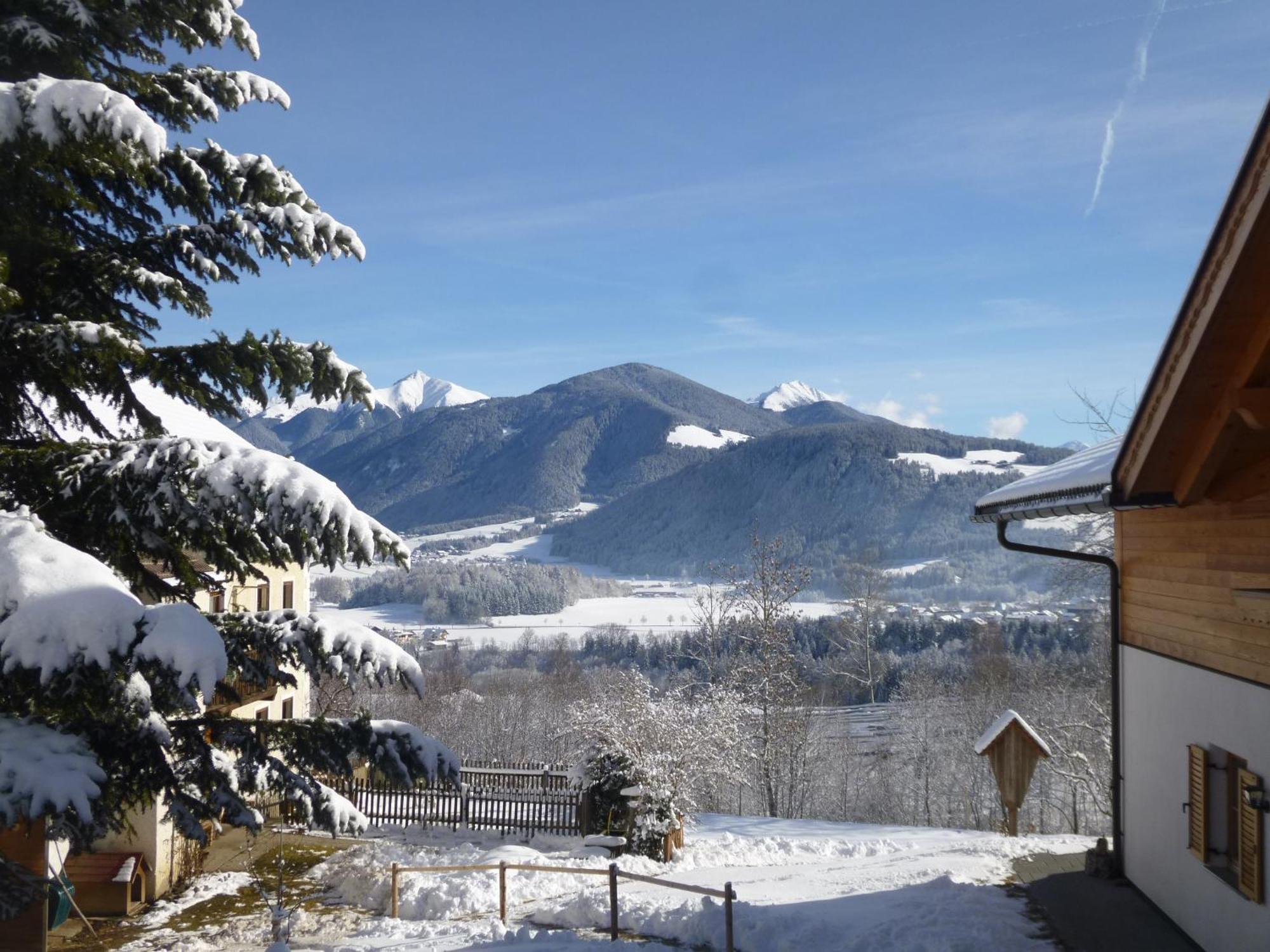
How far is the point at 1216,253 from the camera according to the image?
483 centimetres

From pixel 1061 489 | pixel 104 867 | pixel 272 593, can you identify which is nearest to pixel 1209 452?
pixel 1061 489

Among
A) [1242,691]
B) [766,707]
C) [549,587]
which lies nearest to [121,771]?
[1242,691]

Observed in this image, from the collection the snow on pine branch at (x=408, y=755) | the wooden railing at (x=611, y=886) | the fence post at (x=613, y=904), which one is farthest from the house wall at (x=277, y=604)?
the snow on pine branch at (x=408, y=755)

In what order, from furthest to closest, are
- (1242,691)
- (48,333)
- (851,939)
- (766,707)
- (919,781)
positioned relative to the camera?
(919,781), (766,707), (851,939), (1242,691), (48,333)

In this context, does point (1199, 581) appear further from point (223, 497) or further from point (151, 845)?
point (151, 845)

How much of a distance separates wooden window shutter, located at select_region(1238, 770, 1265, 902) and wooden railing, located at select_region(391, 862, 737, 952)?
400 cm

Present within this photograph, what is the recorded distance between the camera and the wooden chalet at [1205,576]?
198 inches

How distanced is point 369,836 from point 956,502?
102 metres

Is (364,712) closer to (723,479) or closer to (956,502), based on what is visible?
(956,502)

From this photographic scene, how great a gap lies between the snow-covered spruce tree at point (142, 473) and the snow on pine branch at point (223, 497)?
0.04 feet

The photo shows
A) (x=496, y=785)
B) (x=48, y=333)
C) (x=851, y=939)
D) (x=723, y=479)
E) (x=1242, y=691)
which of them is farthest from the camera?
(x=723, y=479)

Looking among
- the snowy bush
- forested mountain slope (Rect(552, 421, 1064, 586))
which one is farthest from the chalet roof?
forested mountain slope (Rect(552, 421, 1064, 586))

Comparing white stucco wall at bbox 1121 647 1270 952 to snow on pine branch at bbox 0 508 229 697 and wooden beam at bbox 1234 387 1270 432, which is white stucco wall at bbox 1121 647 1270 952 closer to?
wooden beam at bbox 1234 387 1270 432

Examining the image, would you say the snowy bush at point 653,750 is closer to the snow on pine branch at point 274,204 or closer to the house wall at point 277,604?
the house wall at point 277,604
